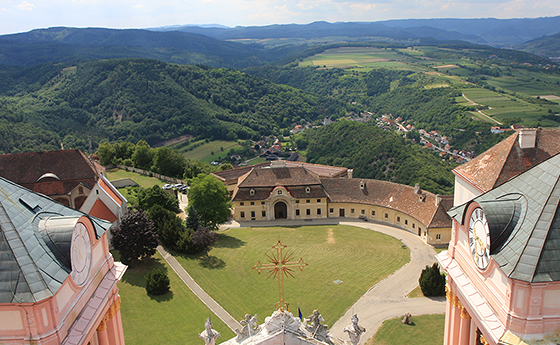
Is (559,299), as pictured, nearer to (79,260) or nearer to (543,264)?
(543,264)

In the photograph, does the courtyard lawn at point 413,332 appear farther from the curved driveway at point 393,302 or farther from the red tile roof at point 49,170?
the red tile roof at point 49,170

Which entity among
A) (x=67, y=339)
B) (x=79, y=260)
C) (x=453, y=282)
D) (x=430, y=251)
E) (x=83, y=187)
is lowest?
(x=430, y=251)

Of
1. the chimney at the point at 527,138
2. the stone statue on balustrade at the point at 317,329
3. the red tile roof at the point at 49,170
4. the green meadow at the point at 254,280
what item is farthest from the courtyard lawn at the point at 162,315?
the chimney at the point at 527,138

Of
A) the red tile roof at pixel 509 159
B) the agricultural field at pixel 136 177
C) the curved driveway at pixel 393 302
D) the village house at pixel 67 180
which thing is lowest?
the curved driveway at pixel 393 302

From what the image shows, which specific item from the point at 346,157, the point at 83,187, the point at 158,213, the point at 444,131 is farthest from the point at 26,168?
the point at 444,131

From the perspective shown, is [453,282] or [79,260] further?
[453,282]

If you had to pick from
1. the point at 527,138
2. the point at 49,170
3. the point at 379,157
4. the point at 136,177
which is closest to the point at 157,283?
the point at 49,170
